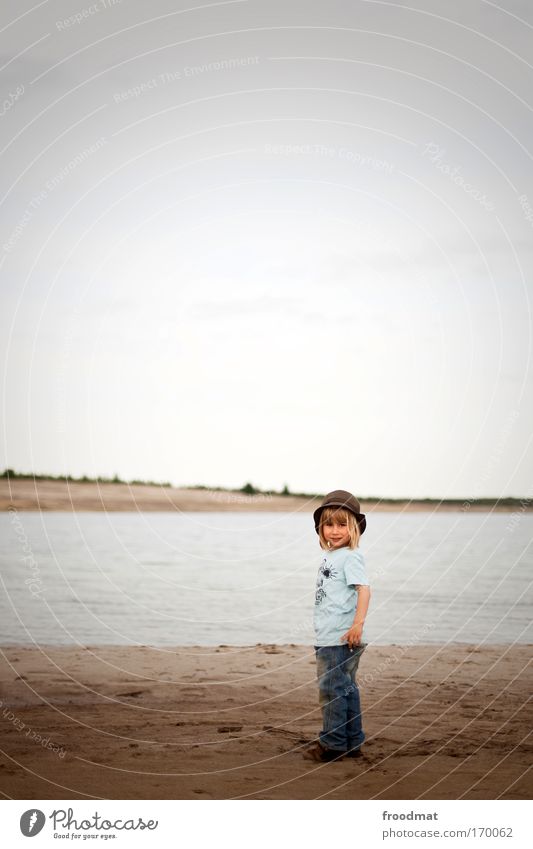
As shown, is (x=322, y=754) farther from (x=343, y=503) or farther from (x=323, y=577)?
(x=343, y=503)

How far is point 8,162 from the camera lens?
866cm

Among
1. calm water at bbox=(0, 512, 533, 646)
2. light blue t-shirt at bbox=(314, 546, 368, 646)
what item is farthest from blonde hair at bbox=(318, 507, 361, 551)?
calm water at bbox=(0, 512, 533, 646)

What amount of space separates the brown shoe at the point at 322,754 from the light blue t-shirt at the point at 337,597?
622mm

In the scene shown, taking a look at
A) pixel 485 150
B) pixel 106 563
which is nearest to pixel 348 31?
pixel 485 150

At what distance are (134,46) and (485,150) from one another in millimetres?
3303

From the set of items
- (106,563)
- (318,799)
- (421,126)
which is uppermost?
(421,126)

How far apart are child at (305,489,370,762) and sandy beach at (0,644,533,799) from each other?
0.17m

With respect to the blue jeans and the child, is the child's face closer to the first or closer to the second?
the child

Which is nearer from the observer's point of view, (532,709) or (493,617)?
(532,709)

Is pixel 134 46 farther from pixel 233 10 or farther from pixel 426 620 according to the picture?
pixel 426 620

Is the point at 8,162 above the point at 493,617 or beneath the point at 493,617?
above

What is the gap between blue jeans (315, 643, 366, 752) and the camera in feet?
19.5

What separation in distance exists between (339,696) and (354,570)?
0.77 meters

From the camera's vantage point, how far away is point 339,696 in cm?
597
